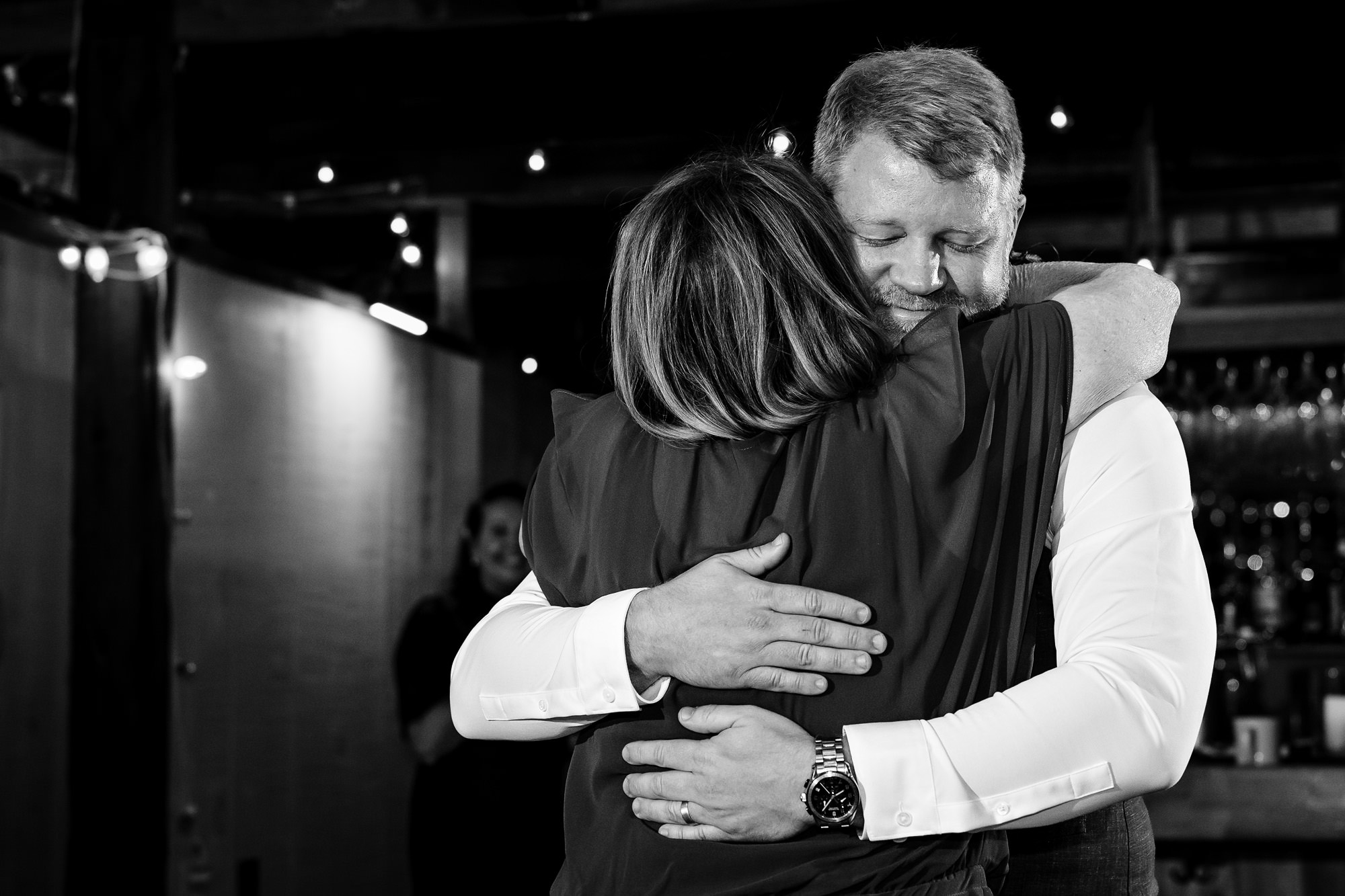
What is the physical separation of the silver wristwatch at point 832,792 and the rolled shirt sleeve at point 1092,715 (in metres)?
0.01

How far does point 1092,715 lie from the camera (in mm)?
1042

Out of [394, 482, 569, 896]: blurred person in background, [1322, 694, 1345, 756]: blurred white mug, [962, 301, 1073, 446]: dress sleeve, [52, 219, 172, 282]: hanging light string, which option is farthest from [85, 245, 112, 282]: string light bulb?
[1322, 694, 1345, 756]: blurred white mug

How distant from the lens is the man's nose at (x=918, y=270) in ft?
4.24

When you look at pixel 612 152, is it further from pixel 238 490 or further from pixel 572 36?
pixel 238 490

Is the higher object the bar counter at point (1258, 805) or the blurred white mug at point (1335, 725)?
the blurred white mug at point (1335, 725)

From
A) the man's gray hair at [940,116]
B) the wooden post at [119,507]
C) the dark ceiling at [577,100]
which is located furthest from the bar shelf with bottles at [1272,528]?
the man's gray hair at [940,116]

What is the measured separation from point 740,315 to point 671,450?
134mm

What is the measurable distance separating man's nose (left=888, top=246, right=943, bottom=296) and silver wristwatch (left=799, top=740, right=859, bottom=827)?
453 mm

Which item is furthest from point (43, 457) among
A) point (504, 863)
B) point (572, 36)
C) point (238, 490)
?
point (572, 36)

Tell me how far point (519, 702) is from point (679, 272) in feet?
1.37

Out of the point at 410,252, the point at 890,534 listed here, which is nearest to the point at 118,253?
the point at 410,252

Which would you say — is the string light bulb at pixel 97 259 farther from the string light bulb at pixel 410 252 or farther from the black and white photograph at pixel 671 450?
the string light bulb at pixel 410 252

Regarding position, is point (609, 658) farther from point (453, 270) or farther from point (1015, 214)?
point (453, 270)

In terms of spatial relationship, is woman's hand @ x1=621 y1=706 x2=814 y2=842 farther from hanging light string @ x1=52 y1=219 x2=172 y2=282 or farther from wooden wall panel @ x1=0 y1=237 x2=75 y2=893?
wooden wall panel @ x1=0 y1=237 x2=75 y2=893
